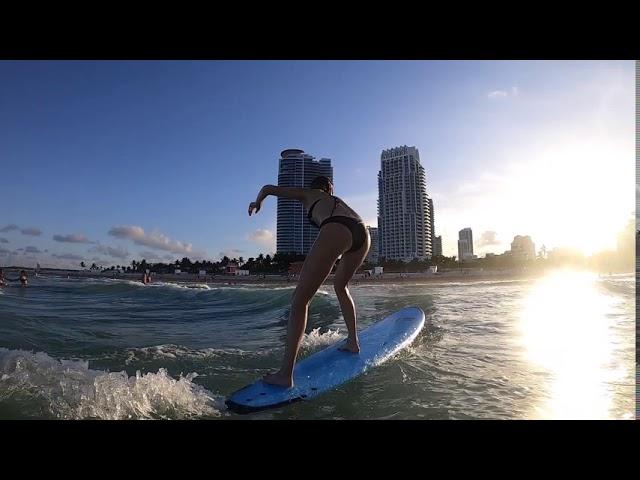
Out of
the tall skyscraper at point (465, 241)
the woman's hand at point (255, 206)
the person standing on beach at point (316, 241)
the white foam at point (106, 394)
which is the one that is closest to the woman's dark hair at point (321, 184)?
the person standing on beach at point (316, 241)

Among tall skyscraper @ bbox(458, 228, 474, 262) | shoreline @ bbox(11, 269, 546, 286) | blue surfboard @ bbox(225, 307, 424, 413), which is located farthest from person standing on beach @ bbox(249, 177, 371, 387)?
tall skyscraper @ bbox(458, 228, 474, 262)

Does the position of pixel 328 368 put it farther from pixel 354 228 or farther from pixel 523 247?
pixel 523 247

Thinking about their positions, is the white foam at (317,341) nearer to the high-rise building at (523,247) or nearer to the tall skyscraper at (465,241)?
the high-rise building at (523,247)

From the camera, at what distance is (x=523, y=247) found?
122188 millimetres

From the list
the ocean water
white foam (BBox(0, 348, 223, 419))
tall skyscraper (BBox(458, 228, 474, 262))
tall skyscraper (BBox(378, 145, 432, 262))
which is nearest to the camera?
white foam (BBox(0, 348, 223, 419))

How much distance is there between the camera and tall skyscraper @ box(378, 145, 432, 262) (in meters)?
105

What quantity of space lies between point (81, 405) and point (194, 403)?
0.81 m

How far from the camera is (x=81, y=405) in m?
2.68

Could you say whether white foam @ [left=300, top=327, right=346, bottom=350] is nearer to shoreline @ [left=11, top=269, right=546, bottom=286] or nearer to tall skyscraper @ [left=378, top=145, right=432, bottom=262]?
shoreline @ [left=11, top=269, right=546, bottom=286]

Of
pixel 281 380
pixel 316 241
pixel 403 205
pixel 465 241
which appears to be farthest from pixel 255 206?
pixel 465 241

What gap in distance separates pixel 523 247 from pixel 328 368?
13767 cm

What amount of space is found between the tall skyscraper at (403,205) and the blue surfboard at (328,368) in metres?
104
